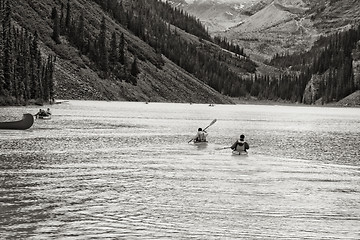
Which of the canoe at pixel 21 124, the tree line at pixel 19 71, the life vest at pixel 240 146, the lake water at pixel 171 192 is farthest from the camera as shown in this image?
the tree line at pixel 19 71

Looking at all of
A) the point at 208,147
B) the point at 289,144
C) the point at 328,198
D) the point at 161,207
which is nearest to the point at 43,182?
the point at 161,207

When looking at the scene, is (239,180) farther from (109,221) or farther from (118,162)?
(109,221)

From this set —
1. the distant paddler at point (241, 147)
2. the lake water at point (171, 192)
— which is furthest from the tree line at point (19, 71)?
the distant paddler at point (241, 147)

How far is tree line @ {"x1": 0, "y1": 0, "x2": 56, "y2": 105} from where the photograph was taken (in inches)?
5620

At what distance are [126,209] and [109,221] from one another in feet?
9.12

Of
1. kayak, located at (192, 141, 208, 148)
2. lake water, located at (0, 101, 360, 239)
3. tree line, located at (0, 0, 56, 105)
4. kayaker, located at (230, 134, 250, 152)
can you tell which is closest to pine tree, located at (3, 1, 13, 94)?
tree line, located at (0, 0, 56, 105)

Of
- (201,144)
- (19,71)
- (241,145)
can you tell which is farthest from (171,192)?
(19,71)

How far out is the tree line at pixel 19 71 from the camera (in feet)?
468

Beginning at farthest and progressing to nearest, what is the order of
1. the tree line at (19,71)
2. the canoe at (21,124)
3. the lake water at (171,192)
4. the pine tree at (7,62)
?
1. the tree line at (19,71)
2. the pine tree at (7,62)
3. the canoe at (21,124)
4. the lake water at (171,192)

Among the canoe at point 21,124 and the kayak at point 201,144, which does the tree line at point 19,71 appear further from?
the kayak at point 201,144

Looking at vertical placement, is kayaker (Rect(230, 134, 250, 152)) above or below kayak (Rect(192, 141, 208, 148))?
above

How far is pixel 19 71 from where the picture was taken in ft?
515

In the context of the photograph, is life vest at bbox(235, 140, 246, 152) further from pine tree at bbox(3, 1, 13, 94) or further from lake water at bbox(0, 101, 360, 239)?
pine tree at bbox(3, 1, 13, 94)

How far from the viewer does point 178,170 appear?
45.2m
